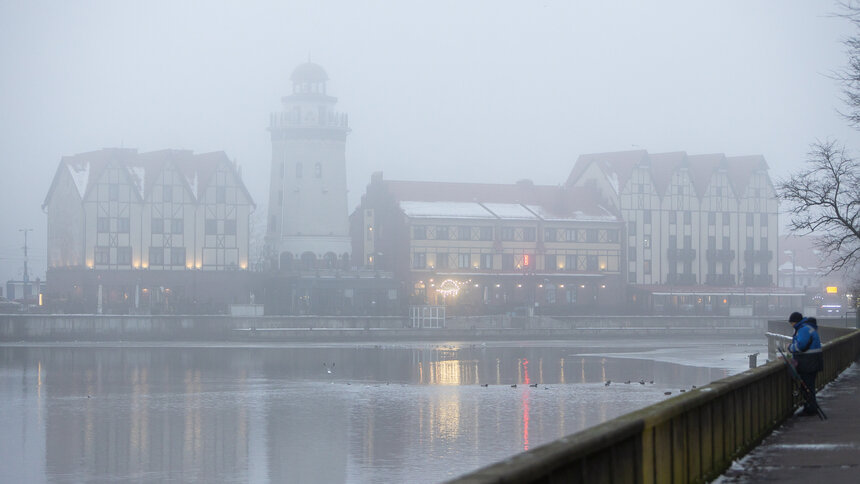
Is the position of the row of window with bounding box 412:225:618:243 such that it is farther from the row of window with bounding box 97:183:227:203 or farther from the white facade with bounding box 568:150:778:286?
the row of window with bounding box 97:183:227:203

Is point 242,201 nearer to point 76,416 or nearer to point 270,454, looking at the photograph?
point 76,416

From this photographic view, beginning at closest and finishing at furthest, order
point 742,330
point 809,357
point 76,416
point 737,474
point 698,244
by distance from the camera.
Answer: point 737,474
point 809,357
point 76,416
point 742,330
point 698,244

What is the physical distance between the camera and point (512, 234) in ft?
355

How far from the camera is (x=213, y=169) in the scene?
98.1 meters

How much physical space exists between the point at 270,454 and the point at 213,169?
230 feet

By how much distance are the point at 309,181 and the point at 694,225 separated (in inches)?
1575

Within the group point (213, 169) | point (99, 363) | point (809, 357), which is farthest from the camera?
point (213, 169)

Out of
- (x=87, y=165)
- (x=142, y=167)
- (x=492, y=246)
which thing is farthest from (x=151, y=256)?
(x=492, y=246)

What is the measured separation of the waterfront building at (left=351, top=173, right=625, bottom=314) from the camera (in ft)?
343

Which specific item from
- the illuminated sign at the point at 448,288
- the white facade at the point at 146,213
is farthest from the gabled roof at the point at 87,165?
the illuminated sign at the point at 448,288

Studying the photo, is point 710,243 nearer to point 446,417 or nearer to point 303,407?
point 303,407

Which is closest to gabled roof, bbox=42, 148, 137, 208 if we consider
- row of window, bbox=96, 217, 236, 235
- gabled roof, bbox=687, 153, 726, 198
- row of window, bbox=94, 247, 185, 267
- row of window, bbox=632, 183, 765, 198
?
row of window, bbox=96, 217, 236, 235

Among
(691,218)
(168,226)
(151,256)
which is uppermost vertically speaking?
(691,218)

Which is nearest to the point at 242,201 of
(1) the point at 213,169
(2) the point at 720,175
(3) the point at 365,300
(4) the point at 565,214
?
(1) the point at 213,169
